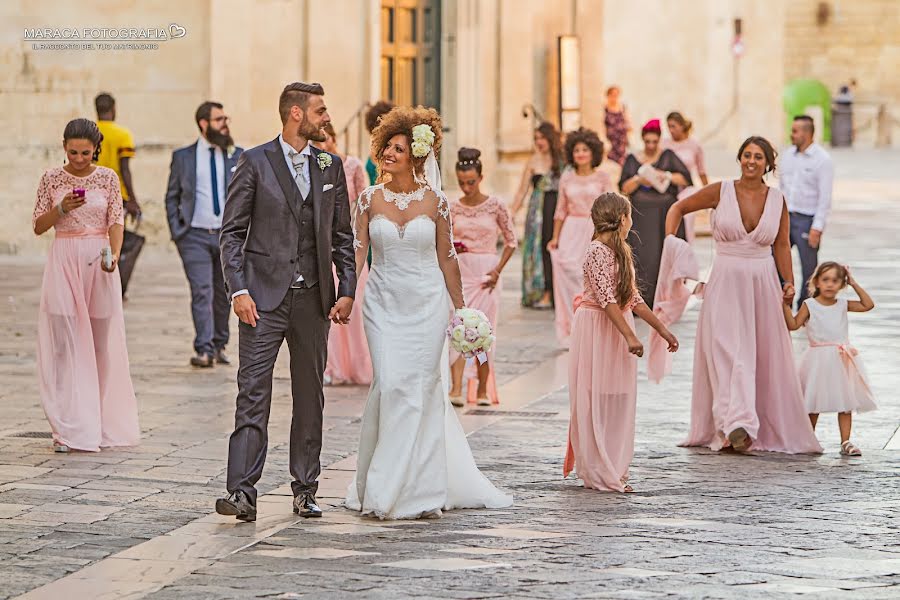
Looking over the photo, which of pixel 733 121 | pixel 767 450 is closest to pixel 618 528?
pixel 767 450

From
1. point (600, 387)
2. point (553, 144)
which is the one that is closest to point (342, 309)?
point (600, 387)

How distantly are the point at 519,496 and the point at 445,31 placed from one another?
1832 centimetres

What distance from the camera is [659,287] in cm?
1097

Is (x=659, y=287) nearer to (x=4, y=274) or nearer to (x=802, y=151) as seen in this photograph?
(x=802, y=151)

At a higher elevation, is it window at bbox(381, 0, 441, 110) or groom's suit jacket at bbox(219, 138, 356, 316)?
window at bbox(381, 0, 441, 110)

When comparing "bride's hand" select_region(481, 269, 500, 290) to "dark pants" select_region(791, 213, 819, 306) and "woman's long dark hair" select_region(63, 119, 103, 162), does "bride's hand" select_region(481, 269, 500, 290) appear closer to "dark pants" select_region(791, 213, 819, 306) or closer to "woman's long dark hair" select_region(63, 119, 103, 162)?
"woman's long dark hair" select_region(63, 119, 103, 162)

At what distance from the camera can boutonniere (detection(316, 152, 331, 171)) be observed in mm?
8328

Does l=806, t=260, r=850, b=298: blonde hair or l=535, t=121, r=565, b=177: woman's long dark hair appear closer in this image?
l=806, t=260, r=850, b=298: blonde hair

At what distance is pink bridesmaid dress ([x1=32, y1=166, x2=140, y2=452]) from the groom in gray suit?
87.0 inches

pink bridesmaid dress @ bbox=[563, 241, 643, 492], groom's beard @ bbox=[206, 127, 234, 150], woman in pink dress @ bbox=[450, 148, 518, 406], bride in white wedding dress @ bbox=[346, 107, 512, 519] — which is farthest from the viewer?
groom's beard @ bbox=[206, 127, 234, 150]

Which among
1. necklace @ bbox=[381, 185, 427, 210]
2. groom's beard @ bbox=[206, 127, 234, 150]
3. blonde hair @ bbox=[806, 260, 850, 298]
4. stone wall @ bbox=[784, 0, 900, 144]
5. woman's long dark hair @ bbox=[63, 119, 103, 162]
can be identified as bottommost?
blonde hair @ bbox=[806, 260, 850, 298]

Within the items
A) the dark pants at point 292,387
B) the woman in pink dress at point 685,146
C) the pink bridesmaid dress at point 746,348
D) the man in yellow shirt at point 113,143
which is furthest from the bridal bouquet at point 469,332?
the woman in pink dress at point 685,146

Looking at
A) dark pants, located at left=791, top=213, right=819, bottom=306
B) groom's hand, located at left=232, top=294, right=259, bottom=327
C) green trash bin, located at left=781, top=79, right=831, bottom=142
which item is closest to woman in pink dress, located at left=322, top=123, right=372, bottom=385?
groom's hand, located at left=232, top=294, right=259, bottom=327

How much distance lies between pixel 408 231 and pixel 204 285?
540 cm
